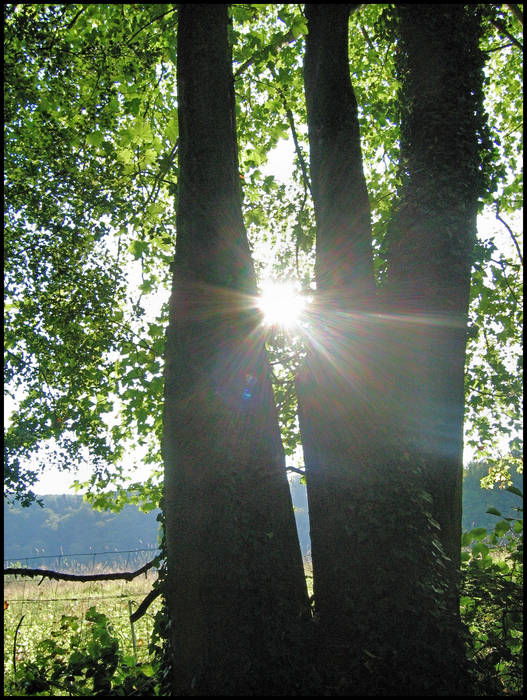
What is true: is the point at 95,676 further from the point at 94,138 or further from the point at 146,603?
the point at 94,138

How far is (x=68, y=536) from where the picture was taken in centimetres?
12669

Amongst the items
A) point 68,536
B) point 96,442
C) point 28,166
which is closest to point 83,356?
point 96,442

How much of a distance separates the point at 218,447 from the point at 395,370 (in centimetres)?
159

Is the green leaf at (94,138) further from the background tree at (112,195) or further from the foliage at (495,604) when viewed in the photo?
the foliage at (495,604)

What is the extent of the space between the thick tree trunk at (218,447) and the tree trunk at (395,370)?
0.42m

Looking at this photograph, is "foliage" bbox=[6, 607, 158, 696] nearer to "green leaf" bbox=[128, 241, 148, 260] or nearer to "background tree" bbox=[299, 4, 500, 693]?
"background tree" bbox=[299, 4, 500, 693]

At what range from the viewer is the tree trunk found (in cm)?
276

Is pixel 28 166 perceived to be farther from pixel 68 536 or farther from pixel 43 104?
pixel 68 536

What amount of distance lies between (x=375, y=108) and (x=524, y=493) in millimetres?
6618

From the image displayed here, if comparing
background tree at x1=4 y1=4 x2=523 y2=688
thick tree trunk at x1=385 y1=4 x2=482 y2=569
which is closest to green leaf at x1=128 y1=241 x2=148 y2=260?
background tree at x1=4 y1=4 x2=523 y2=688

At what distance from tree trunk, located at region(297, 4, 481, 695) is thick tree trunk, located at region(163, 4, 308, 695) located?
0.42 m

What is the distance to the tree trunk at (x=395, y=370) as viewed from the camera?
276 centimetres

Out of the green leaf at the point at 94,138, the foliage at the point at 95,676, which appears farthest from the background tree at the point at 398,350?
the green leaf at the point at 94,138

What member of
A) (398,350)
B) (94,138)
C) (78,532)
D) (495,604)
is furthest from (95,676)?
(78,532)
